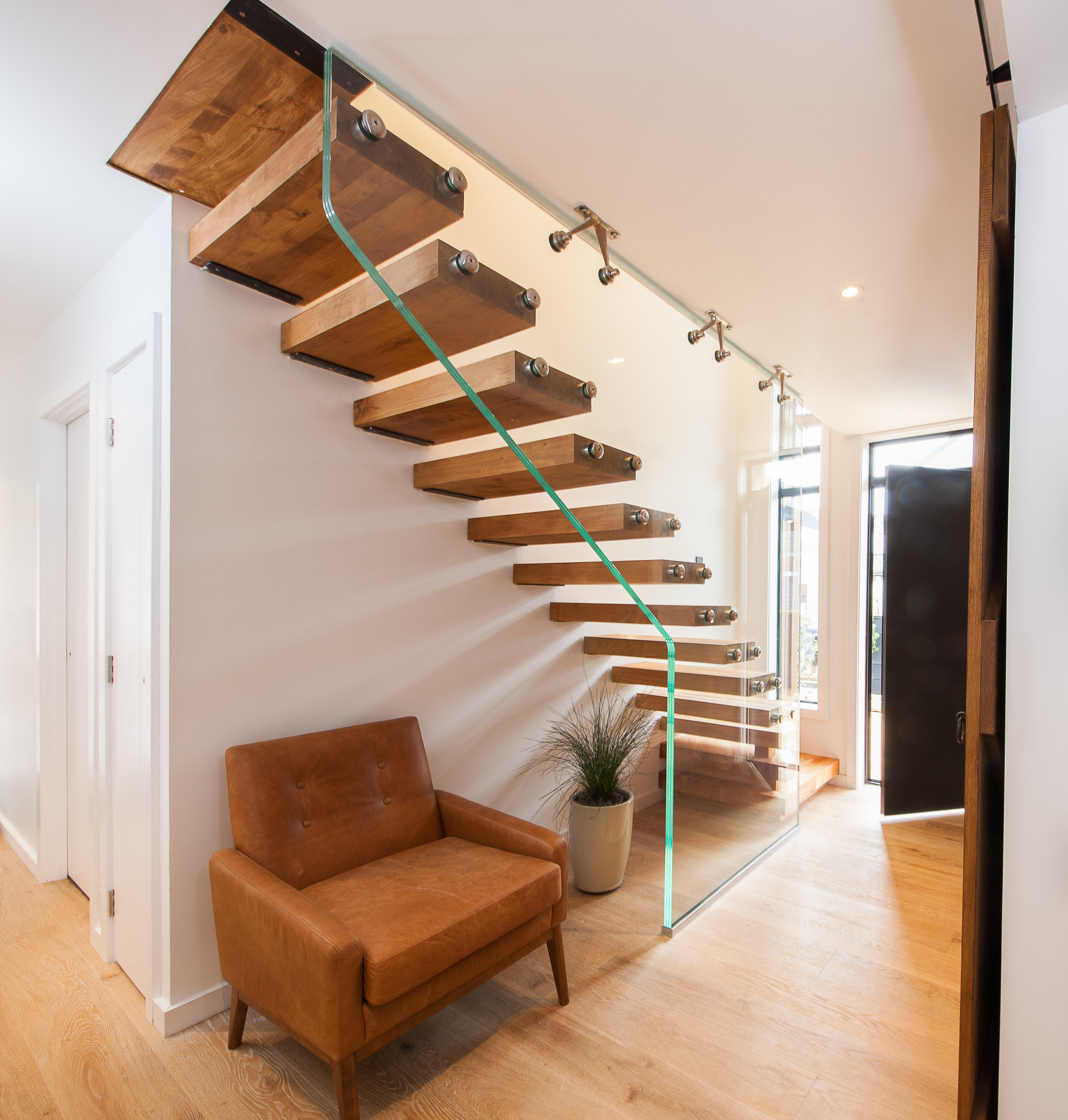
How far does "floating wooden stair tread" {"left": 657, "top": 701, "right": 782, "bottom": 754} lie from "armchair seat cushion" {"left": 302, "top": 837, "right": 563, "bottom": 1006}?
0.82m

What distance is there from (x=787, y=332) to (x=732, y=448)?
70cm

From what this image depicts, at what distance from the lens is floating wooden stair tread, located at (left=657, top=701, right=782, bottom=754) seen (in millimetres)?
2660

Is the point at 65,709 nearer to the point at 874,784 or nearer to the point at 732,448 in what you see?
the point at 732,448

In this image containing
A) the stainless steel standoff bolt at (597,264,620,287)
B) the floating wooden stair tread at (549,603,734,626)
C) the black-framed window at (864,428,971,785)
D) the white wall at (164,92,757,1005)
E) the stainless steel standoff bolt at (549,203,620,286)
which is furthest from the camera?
the black-framed window at (864,428,971,785)

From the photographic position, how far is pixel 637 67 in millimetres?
1620

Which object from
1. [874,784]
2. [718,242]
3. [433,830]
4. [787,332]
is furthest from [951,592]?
[433,830]

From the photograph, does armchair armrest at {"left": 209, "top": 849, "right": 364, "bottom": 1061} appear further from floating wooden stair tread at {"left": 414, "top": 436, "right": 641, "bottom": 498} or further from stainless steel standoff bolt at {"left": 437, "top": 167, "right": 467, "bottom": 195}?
stainless steel standoff bolt at {"left": 437, "top": 167, "right": 467, "bottom": 195}

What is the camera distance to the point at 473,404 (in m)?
2.06

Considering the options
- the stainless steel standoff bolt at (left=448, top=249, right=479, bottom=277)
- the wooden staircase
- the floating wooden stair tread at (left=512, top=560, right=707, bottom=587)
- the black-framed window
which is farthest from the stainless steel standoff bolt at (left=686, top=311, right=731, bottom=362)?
the black-framed window

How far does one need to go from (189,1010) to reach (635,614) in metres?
2.04

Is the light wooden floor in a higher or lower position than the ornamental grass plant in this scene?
lower

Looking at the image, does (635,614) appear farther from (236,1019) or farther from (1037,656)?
(236,1019)

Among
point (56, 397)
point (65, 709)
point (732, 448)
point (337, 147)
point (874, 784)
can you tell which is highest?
point (337, 147)

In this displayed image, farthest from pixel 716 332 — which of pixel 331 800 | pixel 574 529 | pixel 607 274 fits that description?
pixel 331 800
